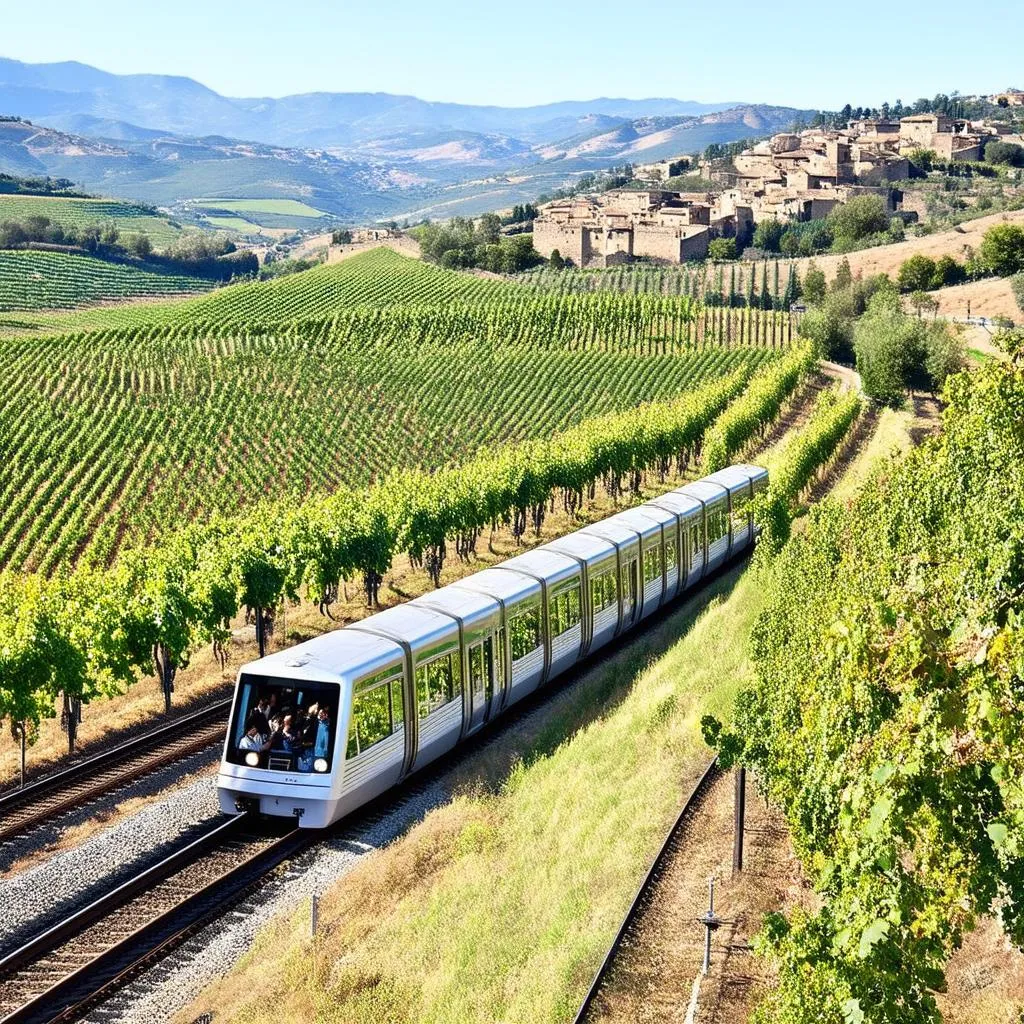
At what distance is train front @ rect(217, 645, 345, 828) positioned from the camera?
15352 millimetres

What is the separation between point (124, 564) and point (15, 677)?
823 cm

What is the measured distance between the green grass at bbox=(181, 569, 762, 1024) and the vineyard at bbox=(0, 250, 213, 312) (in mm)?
117946

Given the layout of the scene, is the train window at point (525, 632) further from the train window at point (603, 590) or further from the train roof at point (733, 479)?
the train roof at point (733, 479)

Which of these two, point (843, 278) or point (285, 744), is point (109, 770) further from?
point (843, 278)

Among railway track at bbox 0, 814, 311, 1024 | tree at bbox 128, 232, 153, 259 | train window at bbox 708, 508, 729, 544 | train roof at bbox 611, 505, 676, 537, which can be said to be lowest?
railway track at bbox 0, 814, 311, 1024

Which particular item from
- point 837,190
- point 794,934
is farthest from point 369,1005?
point 837,190

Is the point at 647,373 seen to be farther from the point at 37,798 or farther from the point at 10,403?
the point at 37,798

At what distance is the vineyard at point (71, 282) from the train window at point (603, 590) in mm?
112589

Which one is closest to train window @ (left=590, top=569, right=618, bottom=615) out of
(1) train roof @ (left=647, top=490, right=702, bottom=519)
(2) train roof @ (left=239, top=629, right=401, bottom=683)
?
(1) train roof @ (left=647, top=490, right=702, bottom=519)

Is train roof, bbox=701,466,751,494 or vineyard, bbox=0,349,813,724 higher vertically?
train roof, bbox=701,466,751,494

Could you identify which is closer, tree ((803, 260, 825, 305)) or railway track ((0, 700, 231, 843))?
railway track ((0, 700, 231, 843))

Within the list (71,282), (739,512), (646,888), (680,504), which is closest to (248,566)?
(680,504)

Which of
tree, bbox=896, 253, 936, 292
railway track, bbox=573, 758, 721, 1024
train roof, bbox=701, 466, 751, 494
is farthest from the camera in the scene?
tree, bbox=896, 253, 936, 292

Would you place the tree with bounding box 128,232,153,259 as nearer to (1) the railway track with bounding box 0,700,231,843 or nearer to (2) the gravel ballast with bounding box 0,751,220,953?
(1) the railway track with bounding box 0,700,231,843
